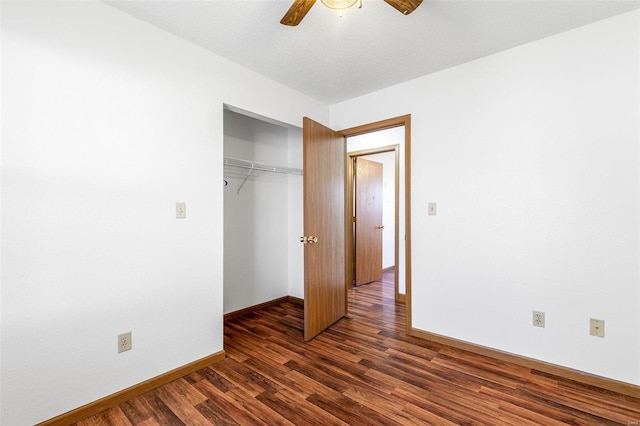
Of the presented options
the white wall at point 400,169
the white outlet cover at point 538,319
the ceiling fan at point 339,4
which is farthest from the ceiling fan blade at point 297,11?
the white outlet cover at point 538,319

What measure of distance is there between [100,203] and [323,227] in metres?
1.81

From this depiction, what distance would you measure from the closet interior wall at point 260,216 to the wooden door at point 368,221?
113 centimetres

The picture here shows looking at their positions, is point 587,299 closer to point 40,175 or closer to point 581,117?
point 581,117

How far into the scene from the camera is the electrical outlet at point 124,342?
1.84 metres

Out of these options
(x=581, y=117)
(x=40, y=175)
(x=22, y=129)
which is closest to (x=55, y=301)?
(x=40, y=175)

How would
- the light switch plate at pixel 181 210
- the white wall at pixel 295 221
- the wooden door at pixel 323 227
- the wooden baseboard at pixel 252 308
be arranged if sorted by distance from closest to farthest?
the light switch plate at pixel 181 210
the wooden door at pixel 323 227
the wooden baseboard at pixel 252 308
the white wall at pixel 295 221

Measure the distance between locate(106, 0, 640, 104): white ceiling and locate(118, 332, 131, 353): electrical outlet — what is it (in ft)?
6.83

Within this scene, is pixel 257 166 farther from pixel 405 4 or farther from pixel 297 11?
pixel 405 4

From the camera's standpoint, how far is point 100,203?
69.6 inches

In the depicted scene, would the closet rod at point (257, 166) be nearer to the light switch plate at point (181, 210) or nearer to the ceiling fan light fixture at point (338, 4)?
the light switch plate at point (181, 210)

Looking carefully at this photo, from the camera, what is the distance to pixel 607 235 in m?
1.96

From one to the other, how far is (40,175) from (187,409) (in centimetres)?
158

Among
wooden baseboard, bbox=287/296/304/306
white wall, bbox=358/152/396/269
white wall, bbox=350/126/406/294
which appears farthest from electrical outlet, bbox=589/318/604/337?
white wall, bbox=358/152/396/269

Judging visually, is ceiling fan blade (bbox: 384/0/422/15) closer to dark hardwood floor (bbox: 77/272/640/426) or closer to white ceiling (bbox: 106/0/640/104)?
white ceiling (bbox: 106/0/640/104)
